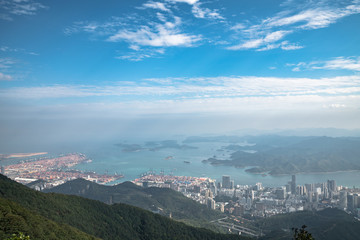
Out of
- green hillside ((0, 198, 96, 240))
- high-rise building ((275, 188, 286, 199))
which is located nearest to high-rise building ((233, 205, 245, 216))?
high-rise building ((275, 188, 286, 199))

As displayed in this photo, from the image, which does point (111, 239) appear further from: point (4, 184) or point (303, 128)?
point (303, 128)

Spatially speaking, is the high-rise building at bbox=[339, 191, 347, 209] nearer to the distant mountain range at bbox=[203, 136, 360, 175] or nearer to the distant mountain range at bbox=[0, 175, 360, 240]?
the distant mountain range at bbox=[0, 175, 360, 240]

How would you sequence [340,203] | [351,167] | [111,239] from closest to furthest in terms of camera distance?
1. [111,239]
2. [340,203]
3. [351,167]

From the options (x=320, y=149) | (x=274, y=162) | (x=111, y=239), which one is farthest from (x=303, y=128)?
(x=111, y=239)

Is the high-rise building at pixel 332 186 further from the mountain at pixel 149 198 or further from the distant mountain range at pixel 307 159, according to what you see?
the mountain at pixel 149 198

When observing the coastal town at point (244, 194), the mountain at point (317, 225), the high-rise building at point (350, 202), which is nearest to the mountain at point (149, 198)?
the coastal town at point (244, 194)
